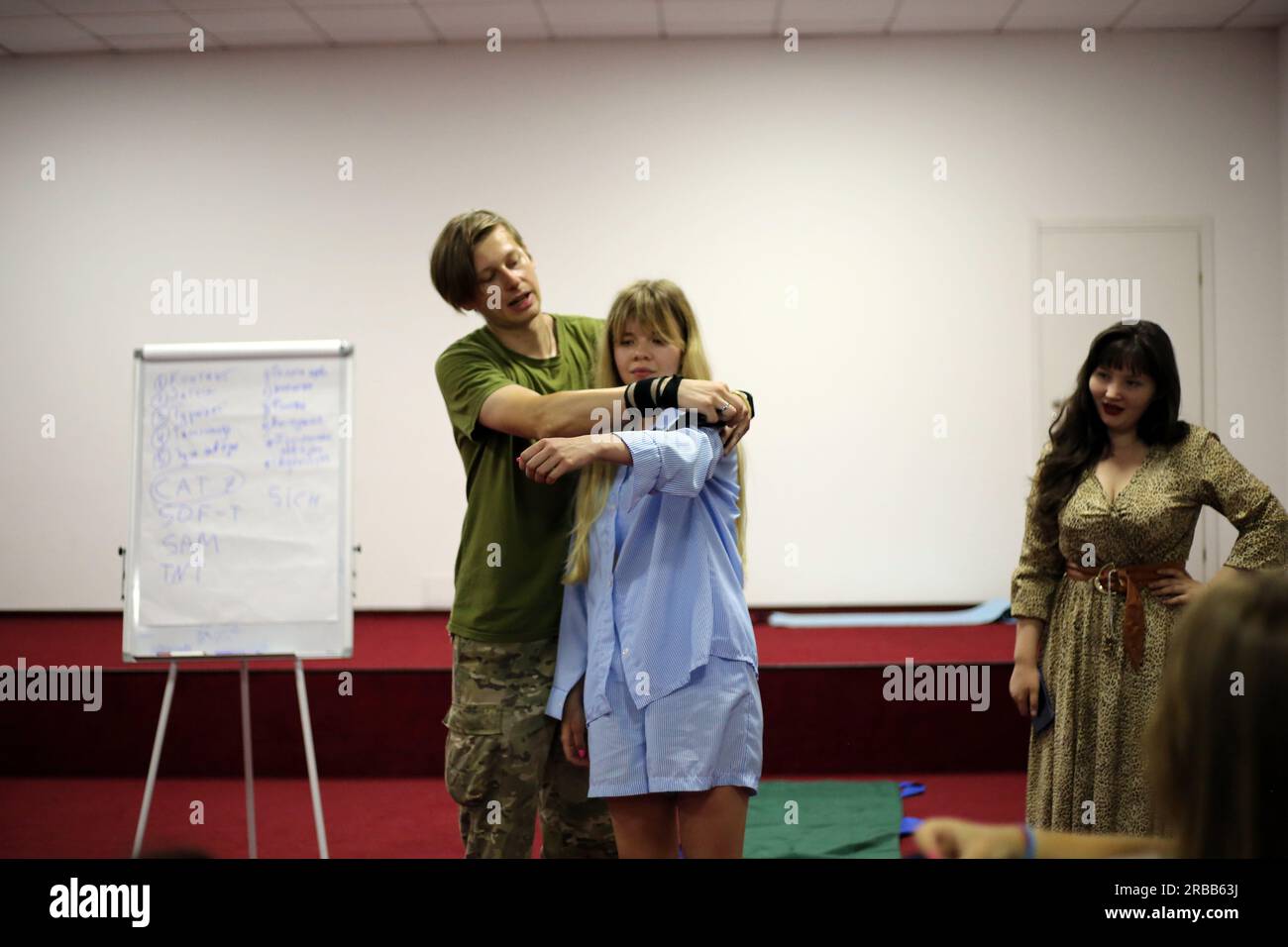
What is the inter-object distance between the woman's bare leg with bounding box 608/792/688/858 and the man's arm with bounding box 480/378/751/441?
55 centimetres

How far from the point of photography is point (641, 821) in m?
1.50

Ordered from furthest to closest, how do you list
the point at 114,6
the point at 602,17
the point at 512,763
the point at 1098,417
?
the point at 602,17, the point at 114,6, the point at 1098,417, the point at 512,763

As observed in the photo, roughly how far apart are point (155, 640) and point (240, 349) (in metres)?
0.67

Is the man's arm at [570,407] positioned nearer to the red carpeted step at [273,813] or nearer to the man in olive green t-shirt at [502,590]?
the man in olive green t-shirt at [502,590]

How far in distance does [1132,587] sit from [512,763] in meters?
1.07

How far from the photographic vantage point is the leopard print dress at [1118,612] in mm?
1713

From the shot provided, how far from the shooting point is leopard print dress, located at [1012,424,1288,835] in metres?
1.71

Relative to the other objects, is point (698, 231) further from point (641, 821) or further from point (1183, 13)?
point (641, 821)

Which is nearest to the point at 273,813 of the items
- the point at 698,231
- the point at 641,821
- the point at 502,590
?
the point at 502,590

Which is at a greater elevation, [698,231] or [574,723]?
[698,231]

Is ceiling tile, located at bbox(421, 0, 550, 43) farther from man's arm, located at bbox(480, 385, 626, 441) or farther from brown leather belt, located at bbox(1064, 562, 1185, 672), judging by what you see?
brown leather belt, located at bbox(1064, 562, 1185, 672)

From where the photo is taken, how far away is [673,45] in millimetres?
3480

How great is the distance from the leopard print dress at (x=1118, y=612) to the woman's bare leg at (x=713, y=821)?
0.65 m
